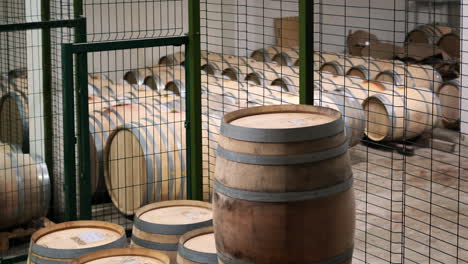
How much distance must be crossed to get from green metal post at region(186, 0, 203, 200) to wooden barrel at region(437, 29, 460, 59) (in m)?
8.87

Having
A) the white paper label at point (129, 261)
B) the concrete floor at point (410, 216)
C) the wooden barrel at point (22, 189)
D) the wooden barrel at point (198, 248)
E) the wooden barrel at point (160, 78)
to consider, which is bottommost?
the concrete floor at point (410, 216)

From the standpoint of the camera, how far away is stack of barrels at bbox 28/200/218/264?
389cm

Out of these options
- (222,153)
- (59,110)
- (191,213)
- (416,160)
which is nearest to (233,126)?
(222,153)

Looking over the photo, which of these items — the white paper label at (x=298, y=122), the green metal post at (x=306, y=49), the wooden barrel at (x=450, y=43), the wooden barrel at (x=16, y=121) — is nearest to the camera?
the white paper label at (x=298, y=122)

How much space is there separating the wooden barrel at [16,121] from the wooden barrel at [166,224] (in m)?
2.66

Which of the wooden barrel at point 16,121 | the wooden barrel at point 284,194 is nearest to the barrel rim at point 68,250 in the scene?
the wooden barrel at point 284,194

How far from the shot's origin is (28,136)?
712 cm

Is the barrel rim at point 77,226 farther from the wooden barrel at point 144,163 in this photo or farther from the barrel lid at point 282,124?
the wooden barrel at point 144,163

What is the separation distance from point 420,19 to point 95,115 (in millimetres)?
10116

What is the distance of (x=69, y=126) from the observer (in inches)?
199

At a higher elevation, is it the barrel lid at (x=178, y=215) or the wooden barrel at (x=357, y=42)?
the wooden barrel at (x=357, y=42)

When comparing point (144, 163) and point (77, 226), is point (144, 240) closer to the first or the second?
point (77, 226)

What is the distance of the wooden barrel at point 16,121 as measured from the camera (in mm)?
7105

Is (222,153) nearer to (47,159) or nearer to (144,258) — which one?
(144,258)
